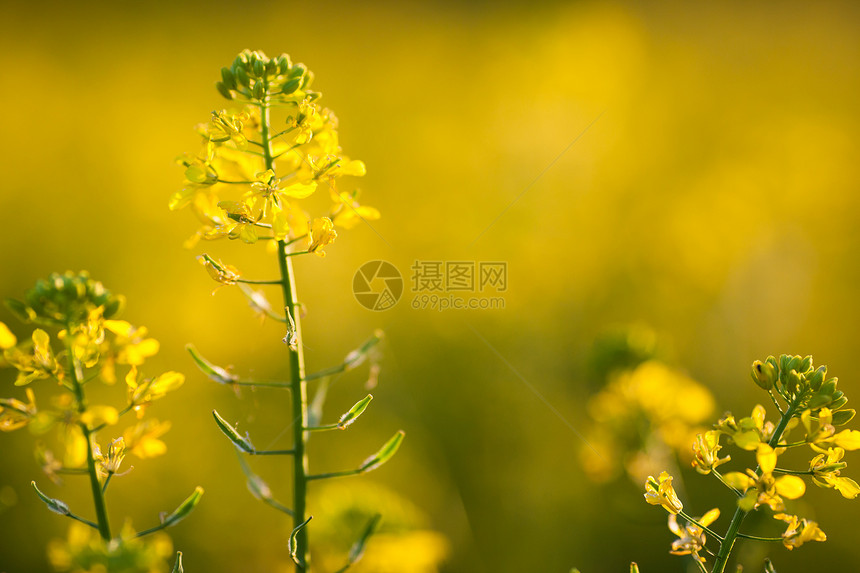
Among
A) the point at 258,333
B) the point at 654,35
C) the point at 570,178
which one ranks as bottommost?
the point at 258,333

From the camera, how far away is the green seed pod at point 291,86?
6.32 ft

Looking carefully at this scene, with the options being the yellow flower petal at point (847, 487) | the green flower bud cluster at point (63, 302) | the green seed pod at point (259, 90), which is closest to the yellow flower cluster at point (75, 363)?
the green flower bud cluster at point (63, 302)

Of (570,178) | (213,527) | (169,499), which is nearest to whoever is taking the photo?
(213,527)

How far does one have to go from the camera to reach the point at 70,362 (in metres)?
1.48

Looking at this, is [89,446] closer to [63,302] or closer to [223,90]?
[63,302]

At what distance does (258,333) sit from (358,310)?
989 millimetres

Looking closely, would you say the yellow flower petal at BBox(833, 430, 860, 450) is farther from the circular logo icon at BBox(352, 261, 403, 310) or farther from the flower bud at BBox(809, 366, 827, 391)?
the circular logo icon at BBox(352, 261, 403, 310)

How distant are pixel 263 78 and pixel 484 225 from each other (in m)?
4.56

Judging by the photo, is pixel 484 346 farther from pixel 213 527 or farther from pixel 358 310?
pixel 213 527

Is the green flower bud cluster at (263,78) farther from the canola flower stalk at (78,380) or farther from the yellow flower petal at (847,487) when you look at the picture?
the yellow flower petal at (847,487)

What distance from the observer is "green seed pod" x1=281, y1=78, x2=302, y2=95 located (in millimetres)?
1928

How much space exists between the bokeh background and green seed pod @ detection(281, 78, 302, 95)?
3012mm

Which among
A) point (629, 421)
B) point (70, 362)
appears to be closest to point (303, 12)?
point (629, 421)

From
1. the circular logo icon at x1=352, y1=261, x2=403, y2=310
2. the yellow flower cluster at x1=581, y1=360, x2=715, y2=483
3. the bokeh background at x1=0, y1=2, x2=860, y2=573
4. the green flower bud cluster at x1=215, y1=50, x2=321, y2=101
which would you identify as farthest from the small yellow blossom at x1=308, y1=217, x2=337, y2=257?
the bokeh background at x1=0, y1=2, x2=860, y2=573
